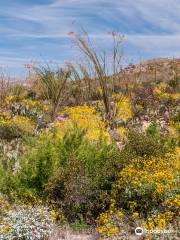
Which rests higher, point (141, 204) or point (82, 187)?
point (82, 187)

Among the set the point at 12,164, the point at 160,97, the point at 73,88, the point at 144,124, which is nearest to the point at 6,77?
the point at 73,88

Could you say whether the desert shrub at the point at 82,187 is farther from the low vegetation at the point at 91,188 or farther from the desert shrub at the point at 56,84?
the desert shrub at the point at 56,84

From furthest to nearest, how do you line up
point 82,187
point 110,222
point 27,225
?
1. point 82,187
2. point 110,222
3. point 27,225

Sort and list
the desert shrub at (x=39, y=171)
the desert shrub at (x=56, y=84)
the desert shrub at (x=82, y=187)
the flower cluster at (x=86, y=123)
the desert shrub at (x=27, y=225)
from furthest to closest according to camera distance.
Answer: the desert shrub at (x=56, y=84)
the flower cluster at (x=86, y=123)
the desert shrub at (x=39, y=171)
the desert shrub at (x=82, y=187)
the desert shrub at (x=27, y=225)

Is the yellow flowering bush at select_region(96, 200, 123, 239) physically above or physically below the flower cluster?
below

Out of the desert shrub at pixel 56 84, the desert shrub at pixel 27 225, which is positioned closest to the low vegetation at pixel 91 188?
the desert shrub at pixel 27 225

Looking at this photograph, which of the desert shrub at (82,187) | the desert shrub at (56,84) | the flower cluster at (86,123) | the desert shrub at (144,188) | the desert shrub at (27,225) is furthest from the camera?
the desert shrub at (56,84)

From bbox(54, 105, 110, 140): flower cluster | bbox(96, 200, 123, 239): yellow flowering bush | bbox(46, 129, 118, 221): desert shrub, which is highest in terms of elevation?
bbox(54, 105, 110, 140): flower cluster

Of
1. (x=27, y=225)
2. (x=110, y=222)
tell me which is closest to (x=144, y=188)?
(x=110, y=222)

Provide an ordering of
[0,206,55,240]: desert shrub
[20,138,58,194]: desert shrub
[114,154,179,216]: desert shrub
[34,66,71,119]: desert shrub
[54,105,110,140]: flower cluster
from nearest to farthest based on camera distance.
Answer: [0,206,55,240]: desert shrub < [114,154,179,216]: desert shrub < [20,138,58,194]: desert shrub < [54,105,110,140]: flower cluster < [34,66,71,119]: desert shrub

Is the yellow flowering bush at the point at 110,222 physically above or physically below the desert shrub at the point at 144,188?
below

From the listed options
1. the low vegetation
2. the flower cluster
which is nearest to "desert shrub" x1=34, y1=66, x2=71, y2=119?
the flower cluster

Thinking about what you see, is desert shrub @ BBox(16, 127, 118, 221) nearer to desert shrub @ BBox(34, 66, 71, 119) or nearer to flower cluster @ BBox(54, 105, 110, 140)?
flower cluster @ BBox(54, 105, 110, 140)

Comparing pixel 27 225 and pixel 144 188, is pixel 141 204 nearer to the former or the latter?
pixel 144 188
